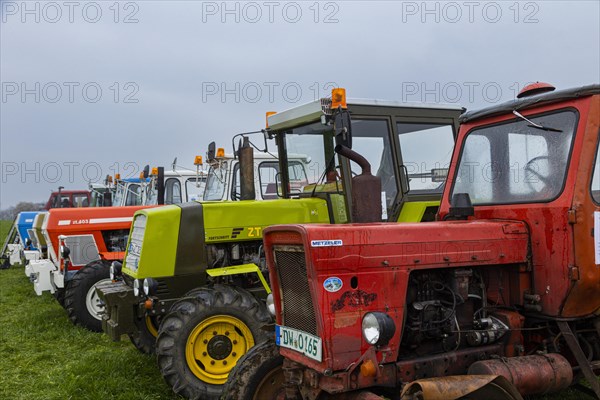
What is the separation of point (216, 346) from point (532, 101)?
10.4 feet

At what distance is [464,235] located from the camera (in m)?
3.56

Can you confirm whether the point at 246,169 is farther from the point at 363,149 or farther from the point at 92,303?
the point at 92,303

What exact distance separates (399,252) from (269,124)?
349 centimetres

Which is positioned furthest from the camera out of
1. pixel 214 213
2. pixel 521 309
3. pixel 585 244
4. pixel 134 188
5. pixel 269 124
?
pixel 134 188

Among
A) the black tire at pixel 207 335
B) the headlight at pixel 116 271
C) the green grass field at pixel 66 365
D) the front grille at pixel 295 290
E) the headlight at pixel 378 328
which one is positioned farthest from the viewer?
the headlight at pixel 116 271

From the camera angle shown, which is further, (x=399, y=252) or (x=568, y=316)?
(x=568, y=316)

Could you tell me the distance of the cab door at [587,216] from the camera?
3518 mm

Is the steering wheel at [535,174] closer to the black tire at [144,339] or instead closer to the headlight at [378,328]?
the headlight at [378,328]

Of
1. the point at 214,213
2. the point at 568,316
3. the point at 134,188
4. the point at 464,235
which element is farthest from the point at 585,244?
the point at 134,188

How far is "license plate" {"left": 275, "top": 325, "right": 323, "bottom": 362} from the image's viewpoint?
10.5 ft

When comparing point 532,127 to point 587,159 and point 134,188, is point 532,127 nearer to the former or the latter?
point 587,159

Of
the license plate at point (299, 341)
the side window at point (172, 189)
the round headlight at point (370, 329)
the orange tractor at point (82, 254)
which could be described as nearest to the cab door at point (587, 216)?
the round headlight at point (370, 329)

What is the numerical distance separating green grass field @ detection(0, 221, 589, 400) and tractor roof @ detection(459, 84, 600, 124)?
226 centimetres

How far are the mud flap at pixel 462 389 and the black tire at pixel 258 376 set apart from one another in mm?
1045
